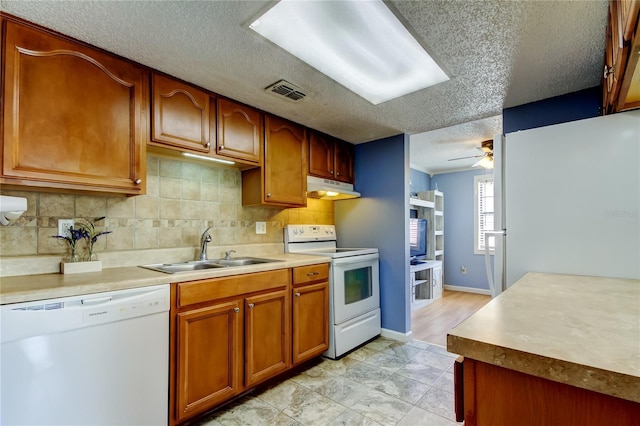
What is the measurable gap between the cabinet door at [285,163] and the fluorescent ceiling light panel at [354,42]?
2.64 feet

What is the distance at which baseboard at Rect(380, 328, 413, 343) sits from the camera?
10.2 feet

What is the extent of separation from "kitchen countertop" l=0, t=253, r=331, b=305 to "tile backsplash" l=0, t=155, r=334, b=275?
0.20 meters

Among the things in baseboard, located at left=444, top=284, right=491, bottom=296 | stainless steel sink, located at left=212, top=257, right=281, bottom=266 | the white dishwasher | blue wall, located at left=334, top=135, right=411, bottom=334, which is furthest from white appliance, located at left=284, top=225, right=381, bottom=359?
baseboard, located at left=444, top=284, right=491, bottom=296

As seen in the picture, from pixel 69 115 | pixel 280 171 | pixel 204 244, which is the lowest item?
pixel 204 244

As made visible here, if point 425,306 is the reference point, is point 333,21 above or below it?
above

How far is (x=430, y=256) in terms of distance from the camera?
5.30 m

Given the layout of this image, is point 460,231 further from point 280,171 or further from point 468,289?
point 280,171

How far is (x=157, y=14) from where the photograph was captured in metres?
1.40

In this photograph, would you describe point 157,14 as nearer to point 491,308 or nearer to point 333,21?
point 333,21

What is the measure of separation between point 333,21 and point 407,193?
2024 mm

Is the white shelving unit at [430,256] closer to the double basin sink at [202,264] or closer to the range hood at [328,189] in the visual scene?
the range hood at [328,189]

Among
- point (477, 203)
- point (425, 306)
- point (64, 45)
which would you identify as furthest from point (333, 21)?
point (477, 203)

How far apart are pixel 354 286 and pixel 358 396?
1.01 meters


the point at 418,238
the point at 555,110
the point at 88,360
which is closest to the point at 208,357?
the point at 88,360
